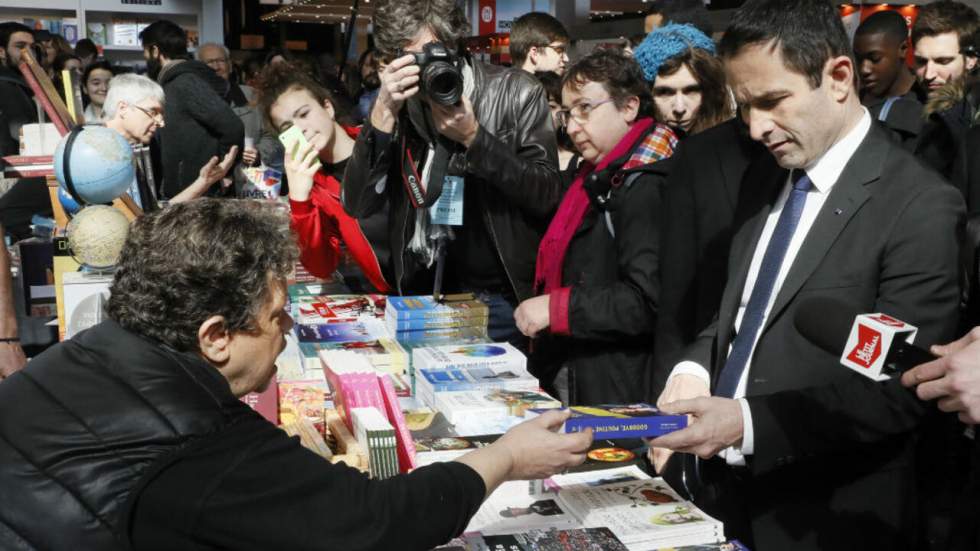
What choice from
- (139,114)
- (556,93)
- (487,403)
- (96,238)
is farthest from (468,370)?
(139,114)

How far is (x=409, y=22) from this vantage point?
113 inches

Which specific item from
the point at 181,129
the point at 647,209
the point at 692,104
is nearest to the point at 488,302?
the point at 647,209

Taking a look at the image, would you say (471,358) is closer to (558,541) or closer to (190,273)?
(558,541)

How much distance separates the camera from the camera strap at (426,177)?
282 cm

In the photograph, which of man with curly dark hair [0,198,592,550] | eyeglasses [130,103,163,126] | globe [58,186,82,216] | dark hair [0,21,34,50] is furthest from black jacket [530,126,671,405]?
dark hair [0,21,34,50]

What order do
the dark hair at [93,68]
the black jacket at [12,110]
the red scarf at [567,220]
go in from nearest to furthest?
the red scarf at [567,220] → the black jacket at [12,110] → the dark hair at [93,68]

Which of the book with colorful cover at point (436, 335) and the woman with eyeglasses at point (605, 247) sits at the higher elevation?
the woman with eyeglasses at point (605, 247)

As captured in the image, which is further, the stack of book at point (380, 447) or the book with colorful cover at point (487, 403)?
the book with colorful cover at point (487, 403)

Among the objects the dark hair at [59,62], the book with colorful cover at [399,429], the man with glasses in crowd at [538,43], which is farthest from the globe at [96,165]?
the dark hair at [59,62]

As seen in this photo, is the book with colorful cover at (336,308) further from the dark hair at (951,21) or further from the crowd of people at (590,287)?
the dark hair at (951,21)

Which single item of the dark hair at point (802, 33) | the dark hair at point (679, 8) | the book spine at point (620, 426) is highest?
the dark hair at point (679, 8)

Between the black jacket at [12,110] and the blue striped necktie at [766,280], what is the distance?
523 centimetres

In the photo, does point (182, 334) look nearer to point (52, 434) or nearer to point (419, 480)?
point (52, 434)

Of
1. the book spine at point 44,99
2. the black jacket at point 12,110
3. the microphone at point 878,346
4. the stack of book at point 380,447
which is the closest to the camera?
the microphone at point 878,346
